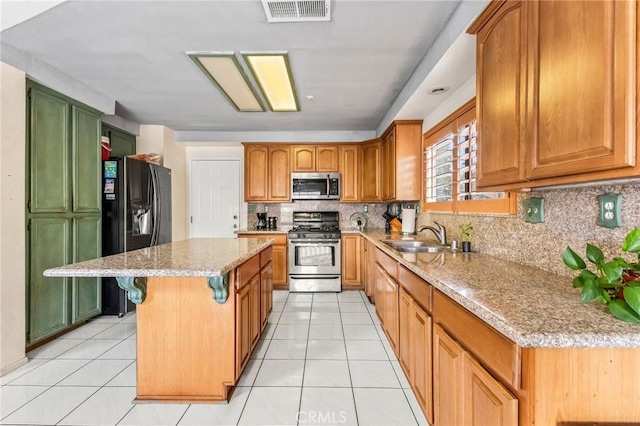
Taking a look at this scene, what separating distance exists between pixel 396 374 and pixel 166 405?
4.93 ft

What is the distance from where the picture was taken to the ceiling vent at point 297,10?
1748 millimetres

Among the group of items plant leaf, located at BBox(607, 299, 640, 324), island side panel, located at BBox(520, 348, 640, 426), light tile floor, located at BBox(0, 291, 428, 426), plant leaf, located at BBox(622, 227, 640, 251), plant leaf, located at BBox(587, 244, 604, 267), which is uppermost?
plant leaf, located at BBox(622, 227, 640, 251)

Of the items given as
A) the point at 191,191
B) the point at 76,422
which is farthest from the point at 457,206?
the point at 191,191

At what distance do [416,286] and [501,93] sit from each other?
1.08 m

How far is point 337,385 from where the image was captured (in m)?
1.94

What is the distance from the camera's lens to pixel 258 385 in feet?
6.37

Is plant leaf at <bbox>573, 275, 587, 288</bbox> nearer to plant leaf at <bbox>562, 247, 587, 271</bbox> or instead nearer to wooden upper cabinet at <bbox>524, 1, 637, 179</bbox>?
plant leaf at <bbox>562, 247, 587, 271</bbox>

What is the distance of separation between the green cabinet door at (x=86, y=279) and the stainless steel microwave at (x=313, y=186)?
247 centimetres

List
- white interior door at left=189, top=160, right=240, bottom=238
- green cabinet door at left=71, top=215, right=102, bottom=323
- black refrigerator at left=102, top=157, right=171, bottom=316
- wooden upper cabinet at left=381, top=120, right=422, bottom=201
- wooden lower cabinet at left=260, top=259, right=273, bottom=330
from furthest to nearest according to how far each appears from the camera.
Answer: white interior door at left=189, top=160, right=240, bottom=238 → wooden upper cabinet at left=381, top=120, right=422, bottom=201 → black refrigerator at left=102, top=157, right=171, bottom=316 → green cabinet door at left=71, top=215, right=102, bottom=323 → wooden lower cabinet at left=260, top=259, right=273, bottom=330

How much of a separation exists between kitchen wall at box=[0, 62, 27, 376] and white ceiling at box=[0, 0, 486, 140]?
13.2 inches

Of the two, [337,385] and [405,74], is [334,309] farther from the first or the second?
[405,74]

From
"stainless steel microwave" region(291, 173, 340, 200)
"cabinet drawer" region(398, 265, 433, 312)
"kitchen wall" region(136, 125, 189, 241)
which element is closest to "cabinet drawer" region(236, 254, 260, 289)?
"cabinet drawer" region(398, 265, 433, 312)

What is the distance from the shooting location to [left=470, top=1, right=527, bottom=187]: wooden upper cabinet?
1219 mm

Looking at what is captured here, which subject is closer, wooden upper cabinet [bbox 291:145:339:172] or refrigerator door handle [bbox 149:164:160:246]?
refrigerator door handle [bbox 149:164:160:246]
